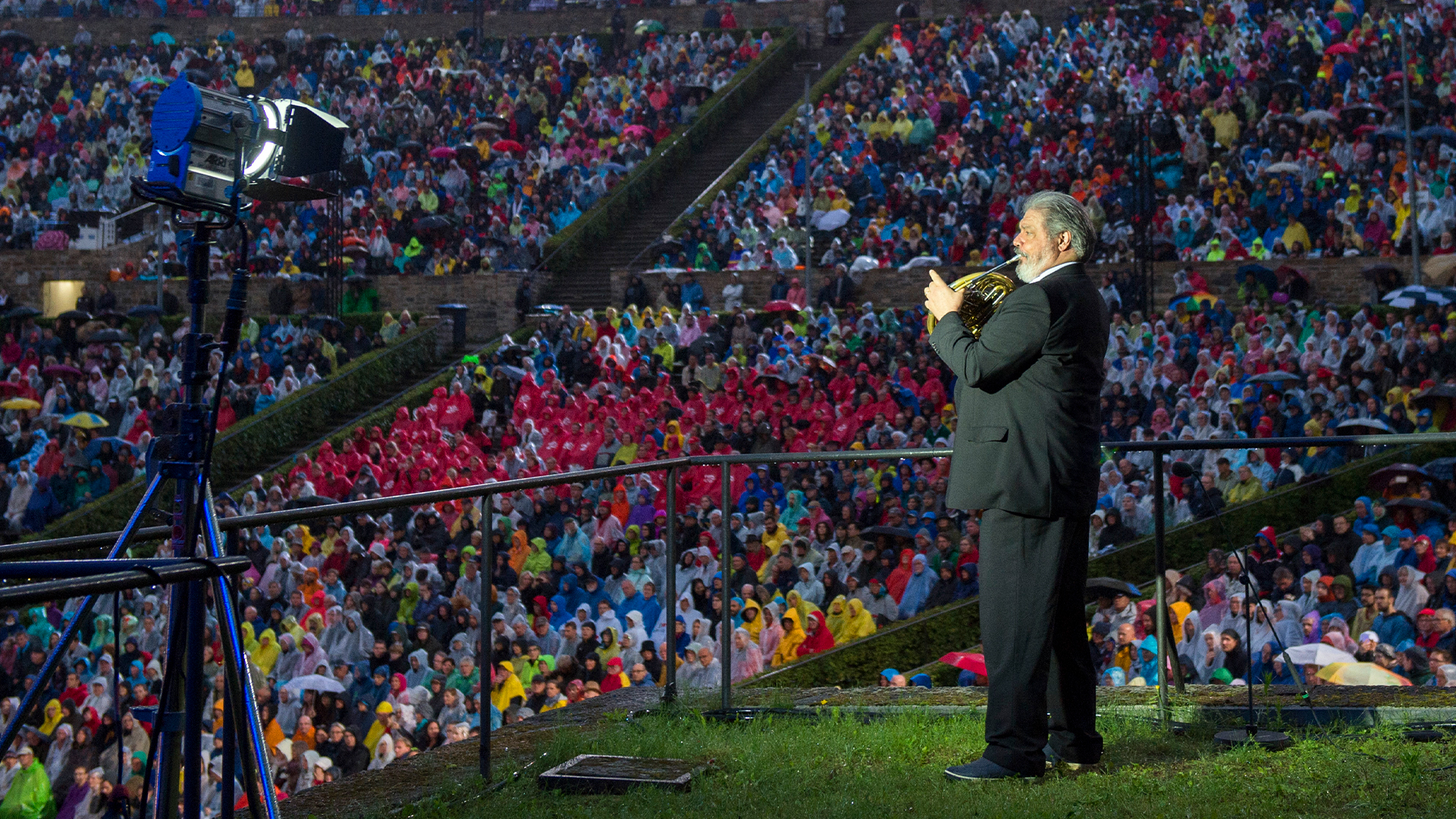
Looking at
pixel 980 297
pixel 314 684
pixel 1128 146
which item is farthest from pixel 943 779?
pixel 1128 146

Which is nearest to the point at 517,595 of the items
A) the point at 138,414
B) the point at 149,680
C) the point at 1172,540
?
the point at 149,680

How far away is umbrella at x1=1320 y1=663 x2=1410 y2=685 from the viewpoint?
6.87 meters

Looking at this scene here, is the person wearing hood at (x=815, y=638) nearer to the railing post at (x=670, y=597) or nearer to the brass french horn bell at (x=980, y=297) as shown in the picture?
the railing post at (x=670, y=597)

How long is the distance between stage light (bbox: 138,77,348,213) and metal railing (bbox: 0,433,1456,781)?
27.3 inches

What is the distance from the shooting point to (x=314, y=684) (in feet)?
24.6

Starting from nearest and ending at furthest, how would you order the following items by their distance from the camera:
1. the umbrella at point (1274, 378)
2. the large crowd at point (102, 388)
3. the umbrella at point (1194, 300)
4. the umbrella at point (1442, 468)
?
1. the umbrella at point (1442, 468)
2. the umbrella at point (1274, 378)
3. the umbrella at point (1194, 300)
4. the large crowd at point (102, 388)

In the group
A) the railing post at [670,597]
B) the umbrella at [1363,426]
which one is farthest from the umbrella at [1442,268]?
the railing post at [670,597]

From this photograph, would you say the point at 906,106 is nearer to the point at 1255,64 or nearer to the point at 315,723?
the point at 1255,64

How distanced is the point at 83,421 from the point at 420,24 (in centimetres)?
2055

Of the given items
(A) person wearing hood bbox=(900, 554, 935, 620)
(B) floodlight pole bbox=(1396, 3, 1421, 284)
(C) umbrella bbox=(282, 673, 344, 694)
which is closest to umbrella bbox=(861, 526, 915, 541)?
(A) person wearing hood bbox=(900, 554, 935, 620)

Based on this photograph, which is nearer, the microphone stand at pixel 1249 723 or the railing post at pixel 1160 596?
the microphone stand at pixel 1249 723

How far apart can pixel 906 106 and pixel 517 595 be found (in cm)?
1824

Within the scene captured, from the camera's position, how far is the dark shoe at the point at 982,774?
12.8 ft

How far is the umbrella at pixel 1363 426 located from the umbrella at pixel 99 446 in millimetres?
12881
